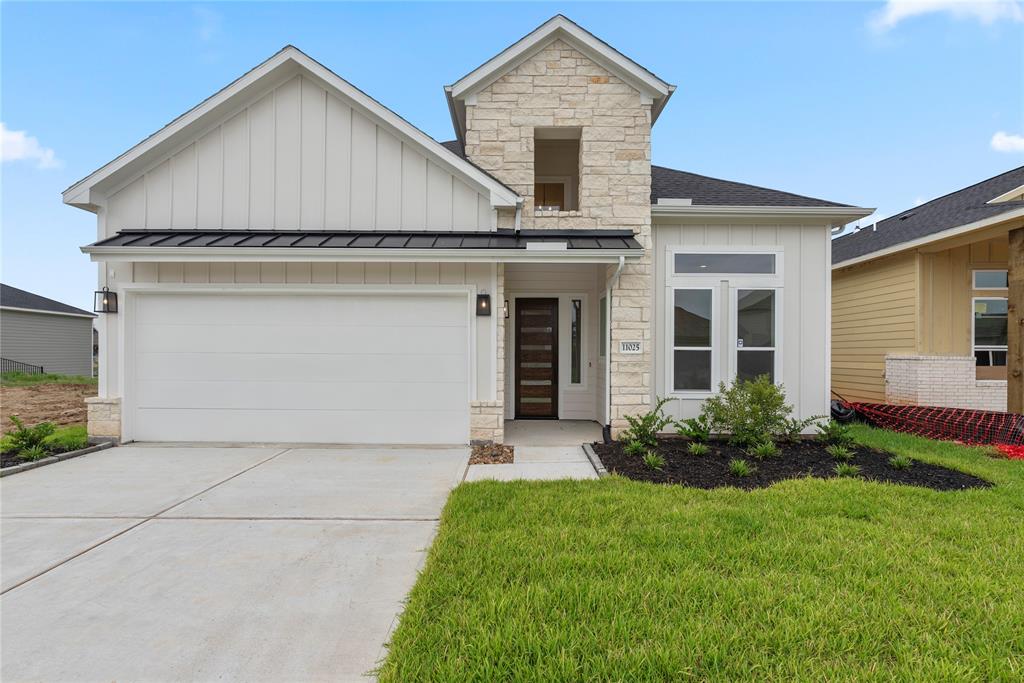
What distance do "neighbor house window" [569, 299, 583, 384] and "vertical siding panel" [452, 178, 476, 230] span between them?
109 inches

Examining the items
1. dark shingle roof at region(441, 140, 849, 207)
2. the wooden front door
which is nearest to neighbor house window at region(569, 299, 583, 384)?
the wooden front door

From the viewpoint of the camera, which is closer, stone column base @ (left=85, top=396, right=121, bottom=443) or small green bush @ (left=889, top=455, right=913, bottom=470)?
small green bush @ (left=889, top=455, right=913, bottom=470)

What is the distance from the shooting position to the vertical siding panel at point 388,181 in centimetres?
689

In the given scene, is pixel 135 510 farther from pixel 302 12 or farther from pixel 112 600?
pixel 302 12

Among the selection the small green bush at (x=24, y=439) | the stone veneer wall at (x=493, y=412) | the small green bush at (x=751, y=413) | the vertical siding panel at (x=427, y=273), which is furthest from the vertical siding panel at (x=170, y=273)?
the small green bush at (x=751, y=413)

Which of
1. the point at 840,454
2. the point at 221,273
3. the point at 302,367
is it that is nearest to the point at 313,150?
the point at 221,273

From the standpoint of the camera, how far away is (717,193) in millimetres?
8086

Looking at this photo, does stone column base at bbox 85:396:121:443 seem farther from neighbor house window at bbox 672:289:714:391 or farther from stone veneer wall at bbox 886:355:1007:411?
stone veneer wall at bbox 886:355:1007:411

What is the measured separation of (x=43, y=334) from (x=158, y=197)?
25.4 meters

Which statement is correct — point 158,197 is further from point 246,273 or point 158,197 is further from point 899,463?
point 899,463

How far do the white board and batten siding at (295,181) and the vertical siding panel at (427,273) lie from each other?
60cm

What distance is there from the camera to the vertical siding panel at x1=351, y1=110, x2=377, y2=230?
6895 mm

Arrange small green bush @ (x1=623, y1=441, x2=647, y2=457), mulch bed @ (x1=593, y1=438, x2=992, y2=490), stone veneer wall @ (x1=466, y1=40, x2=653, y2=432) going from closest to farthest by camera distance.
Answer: mulch bed @ (x1=593, y1=438, x2=992, y2=490)
small green bush @ (x1=623, y1=441, x2=647, y2=457)
stone veneer wall @ (x1=466, y1=40, x2=653, y2=432)

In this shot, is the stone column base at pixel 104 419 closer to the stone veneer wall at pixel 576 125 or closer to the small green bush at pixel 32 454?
the small green bush at pixel 32 454
